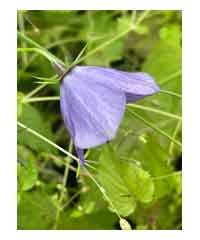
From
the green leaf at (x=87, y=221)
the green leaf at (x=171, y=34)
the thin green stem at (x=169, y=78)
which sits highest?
the green leaf at (x=171, y=34)

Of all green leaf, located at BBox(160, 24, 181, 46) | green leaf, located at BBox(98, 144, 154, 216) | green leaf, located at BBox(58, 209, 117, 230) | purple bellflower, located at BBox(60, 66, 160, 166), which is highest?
green leaf, located at BBox(160, 24, 181, 46)

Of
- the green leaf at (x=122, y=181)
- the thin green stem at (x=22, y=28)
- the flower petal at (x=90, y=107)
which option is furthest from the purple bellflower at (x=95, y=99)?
the thin green stem at (x=22, y=28)

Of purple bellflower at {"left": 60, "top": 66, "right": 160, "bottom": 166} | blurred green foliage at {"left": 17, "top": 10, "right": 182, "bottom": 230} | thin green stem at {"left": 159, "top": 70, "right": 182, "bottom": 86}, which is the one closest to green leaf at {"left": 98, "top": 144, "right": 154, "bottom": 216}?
blurred green foliage at {"left": 17, "top": 10, "right": 182, "bottom": 230}

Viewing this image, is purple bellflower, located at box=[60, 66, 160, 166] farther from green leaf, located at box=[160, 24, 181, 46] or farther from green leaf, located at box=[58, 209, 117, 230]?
green leaf, located at box=[160, 24, 181, 46]

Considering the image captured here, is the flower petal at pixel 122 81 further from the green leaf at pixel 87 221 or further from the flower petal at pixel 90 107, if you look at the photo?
the green leaf at pixel 87 221

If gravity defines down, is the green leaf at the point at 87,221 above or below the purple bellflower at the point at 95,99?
below

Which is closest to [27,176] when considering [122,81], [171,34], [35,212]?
[35,212]

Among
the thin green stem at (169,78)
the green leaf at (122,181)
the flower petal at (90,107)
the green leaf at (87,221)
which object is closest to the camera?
the flower petal at (90,107)
